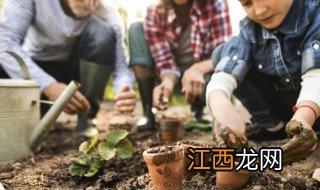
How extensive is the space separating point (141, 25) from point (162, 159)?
6.73ft

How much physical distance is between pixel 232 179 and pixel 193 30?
5.90ft

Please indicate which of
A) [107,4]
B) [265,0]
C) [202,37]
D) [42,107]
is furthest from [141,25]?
[265,0]

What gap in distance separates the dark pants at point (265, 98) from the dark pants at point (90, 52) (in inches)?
43.2

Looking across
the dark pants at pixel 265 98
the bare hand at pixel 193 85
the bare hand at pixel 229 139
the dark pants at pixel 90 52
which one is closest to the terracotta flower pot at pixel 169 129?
the bare hand at pixel 193 85

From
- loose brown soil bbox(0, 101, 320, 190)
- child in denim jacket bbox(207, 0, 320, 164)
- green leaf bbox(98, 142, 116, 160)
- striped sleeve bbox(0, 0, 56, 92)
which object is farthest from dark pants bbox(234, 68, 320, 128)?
striped sleeve bbox(0, 0, 56, 92)

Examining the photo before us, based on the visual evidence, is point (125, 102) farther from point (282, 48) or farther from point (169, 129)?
point (282, 48)

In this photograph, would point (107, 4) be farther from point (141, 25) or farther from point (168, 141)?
point (168, 141)

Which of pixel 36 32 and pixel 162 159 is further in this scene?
pixel 36 32

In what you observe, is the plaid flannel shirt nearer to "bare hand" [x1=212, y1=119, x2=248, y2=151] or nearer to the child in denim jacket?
the child in denim jacket

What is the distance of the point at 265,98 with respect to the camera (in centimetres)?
260

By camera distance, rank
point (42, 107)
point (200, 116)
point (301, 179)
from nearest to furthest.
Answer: point (301, 179), point (42, 107), point (200, 116)

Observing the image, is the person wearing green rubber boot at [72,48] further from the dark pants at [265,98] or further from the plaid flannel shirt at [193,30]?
the dark pants at [265,98]

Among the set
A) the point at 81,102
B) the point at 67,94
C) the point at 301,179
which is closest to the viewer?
the point at 301,179

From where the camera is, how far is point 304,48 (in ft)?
6.78
